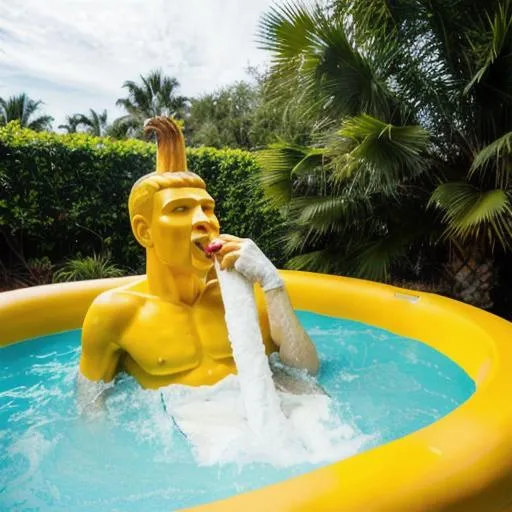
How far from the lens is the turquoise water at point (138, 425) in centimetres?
195

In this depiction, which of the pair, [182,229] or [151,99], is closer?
[182,229]

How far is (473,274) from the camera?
16.2ft

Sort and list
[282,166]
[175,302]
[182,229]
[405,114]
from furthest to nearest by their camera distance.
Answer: [282,166] → [405,114] → [175,302] → [182,229]

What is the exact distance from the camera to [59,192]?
21.4 ft

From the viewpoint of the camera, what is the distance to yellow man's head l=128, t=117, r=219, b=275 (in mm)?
2430

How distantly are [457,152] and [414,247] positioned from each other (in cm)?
105

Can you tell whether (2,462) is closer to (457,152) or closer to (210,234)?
(210,234)

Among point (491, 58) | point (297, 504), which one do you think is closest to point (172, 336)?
point (297, 504)

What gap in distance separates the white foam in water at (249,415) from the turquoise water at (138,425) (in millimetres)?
66

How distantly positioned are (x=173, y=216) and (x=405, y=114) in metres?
3.14

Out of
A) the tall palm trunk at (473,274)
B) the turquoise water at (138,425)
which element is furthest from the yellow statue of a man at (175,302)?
the tall palm trunk at (473,274)

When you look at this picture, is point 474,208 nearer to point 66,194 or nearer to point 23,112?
point 66,194

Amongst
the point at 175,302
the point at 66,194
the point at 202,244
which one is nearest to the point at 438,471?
the point at 202,244

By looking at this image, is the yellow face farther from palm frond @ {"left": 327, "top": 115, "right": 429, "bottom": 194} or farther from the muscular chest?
palm frond @ {"left": 327, "top": 115, "right": 429, "bottom": 194}
